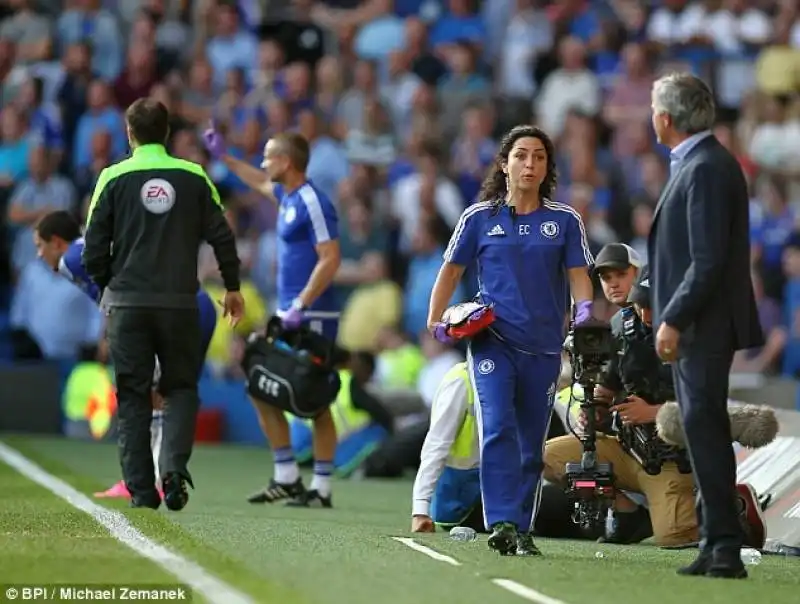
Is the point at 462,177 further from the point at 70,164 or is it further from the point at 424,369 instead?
the point at 70,164

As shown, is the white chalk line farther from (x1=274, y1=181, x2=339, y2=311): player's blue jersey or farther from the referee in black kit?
(x1=274, y1=181, x2=339, y2=311): player's blue jersey

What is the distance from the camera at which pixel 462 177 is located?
821 inches

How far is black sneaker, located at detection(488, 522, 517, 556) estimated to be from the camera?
29.9 ft

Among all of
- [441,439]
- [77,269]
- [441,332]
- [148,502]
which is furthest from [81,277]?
[441,332]

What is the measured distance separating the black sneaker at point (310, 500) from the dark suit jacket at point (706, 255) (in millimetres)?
4775

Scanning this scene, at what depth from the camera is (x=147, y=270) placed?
1100cm

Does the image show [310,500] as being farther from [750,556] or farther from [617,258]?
[750,556]

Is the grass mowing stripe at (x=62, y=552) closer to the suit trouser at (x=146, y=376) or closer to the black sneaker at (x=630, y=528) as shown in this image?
the suit trouser at (x=146, y=376)

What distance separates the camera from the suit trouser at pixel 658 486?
34.7 ft

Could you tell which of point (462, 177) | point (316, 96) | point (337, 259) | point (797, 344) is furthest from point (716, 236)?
point (316, 96)

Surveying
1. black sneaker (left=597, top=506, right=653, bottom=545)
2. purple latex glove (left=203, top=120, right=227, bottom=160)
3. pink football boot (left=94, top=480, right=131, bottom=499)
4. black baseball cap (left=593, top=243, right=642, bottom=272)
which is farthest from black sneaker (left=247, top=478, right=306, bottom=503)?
black baseball cap (left=593, top=243, right=642, bottom=272)

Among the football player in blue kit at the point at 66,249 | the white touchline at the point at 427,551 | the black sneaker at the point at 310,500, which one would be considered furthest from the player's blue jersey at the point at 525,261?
the black sneaker at the point at 310,500

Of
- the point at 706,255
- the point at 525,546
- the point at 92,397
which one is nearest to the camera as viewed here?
the point at 706,255

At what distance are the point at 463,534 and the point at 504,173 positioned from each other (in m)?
1.97
